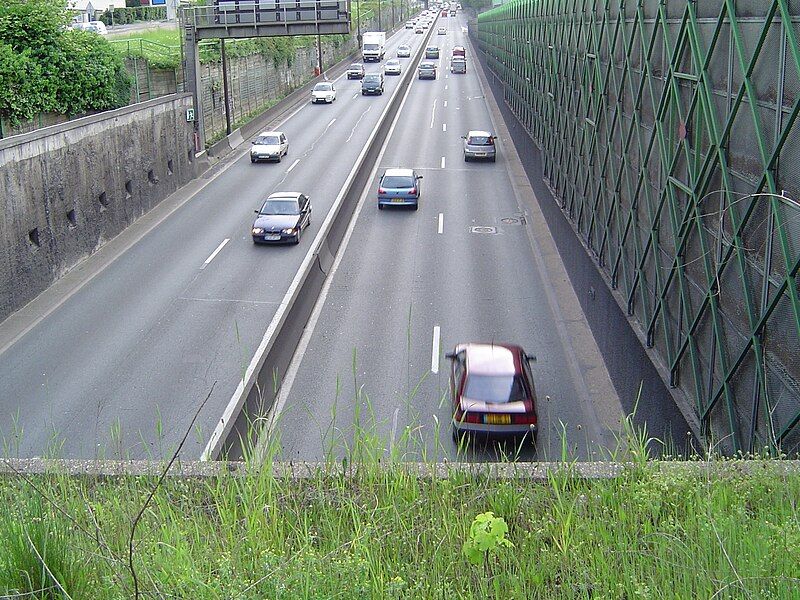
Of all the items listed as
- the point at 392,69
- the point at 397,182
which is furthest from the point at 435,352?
the point at 392,69

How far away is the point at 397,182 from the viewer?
33375mm

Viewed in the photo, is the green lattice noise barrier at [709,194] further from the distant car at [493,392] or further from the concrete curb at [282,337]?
the concrete curb at [282,337]

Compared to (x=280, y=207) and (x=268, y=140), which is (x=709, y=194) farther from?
(x=268, y=140)

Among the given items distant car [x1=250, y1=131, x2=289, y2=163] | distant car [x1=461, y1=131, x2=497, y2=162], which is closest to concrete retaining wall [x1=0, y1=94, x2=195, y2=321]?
distant car [x1=250, y1=131, x2=289, y2=163]

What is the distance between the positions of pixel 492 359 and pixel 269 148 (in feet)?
99.8

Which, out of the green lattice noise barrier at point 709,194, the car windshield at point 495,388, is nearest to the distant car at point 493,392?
the car windshield at point 495,388

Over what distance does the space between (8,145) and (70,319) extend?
4.62 meters

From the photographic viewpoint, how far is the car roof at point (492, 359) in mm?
14836

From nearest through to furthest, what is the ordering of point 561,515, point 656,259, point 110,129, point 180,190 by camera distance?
1. point 561,515
2. point 656,259
3. point 110,129
4. point 180,190

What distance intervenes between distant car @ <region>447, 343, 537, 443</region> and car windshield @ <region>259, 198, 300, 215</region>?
1484 centimetres

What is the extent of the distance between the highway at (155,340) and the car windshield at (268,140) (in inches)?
342

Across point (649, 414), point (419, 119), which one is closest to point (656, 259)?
point (649, 414)

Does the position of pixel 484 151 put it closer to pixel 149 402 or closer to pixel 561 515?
pixel 149 402

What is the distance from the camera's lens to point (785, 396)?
352 inches
